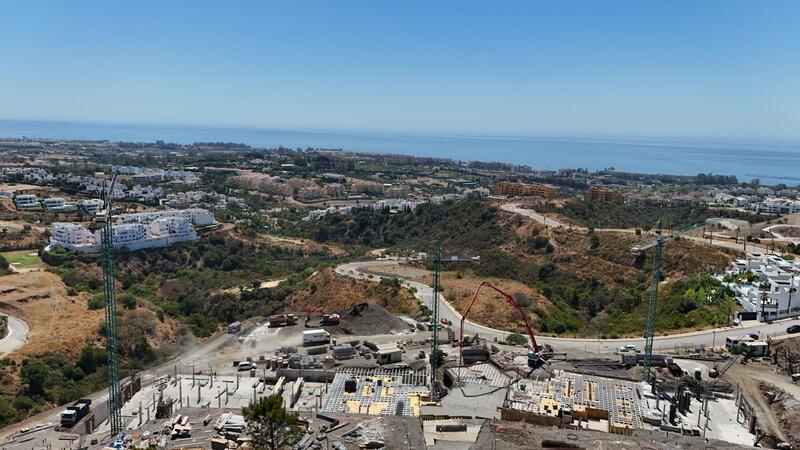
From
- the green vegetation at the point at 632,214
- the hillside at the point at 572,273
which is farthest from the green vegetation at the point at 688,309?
Answer: the green vegetation at the point at 632,214

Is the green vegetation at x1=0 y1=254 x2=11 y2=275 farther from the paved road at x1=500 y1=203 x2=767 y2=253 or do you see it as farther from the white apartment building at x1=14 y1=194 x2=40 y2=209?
the paved road at x1=500 y1=203 x2=767 y2=253

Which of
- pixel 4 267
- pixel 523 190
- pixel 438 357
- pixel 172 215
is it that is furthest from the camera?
pixel 523 190

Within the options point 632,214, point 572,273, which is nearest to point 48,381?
point 572,273

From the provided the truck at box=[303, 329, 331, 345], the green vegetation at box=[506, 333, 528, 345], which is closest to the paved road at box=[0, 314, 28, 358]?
the truck at box=[303, 329, 331, 345]

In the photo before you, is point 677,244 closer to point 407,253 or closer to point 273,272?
point 407,253

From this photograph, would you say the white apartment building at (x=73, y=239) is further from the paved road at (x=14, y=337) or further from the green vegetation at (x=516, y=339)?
the green vegetation at (x=516, y=339)

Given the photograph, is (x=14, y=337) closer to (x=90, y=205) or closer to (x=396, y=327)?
(x=396, y=327)
